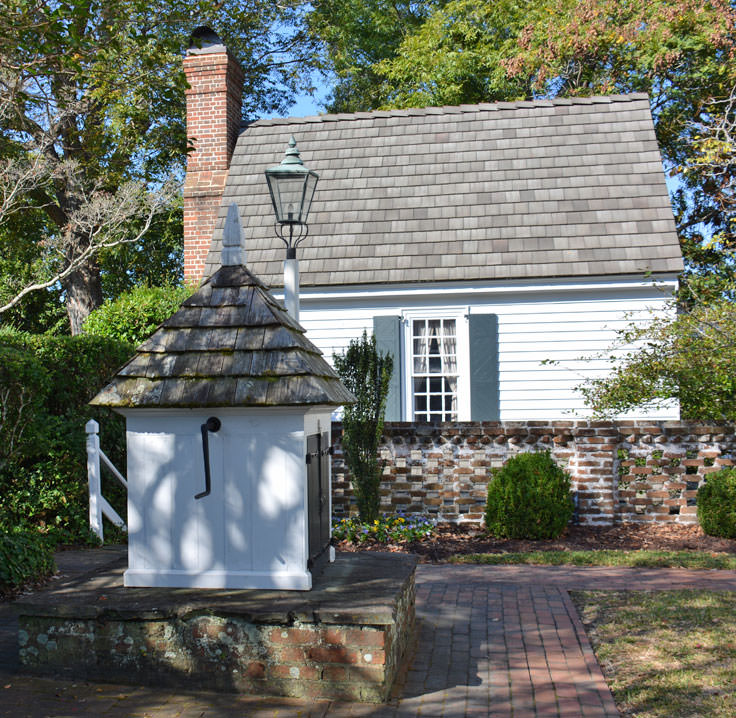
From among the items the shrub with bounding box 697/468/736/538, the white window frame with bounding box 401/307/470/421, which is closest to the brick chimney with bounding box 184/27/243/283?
the white window frame with bounding box 401/307/470/421

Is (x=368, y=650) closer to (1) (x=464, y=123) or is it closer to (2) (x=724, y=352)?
(2) (x=724, y=352)

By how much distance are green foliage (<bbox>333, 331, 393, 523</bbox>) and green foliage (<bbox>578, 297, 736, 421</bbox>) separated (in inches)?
126

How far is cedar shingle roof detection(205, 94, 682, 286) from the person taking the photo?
13.3 metres

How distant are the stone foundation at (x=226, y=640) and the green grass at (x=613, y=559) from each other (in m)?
4.14

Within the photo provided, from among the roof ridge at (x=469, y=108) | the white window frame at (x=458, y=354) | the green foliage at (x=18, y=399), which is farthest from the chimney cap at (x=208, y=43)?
the green foliage at (x=18, y=399)

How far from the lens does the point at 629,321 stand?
12.9 m

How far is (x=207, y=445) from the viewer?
5277 millimetres

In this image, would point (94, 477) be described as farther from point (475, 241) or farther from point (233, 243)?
point (475, 241)

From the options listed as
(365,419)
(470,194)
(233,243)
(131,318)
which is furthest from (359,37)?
(233,243)

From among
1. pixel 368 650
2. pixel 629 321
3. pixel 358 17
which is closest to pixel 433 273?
pixel 629 321

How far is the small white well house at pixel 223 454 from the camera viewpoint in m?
5.24

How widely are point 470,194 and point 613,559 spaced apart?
7.65 m

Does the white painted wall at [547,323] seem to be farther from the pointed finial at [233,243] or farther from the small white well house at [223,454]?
the small white well house at [223,454]

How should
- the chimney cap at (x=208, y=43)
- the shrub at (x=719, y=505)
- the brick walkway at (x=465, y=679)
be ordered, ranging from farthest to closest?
the chimney cap at (x=208, y=43) → the shrub at (x=719, y=505) → the brick walkway at (x=465, y=679)
